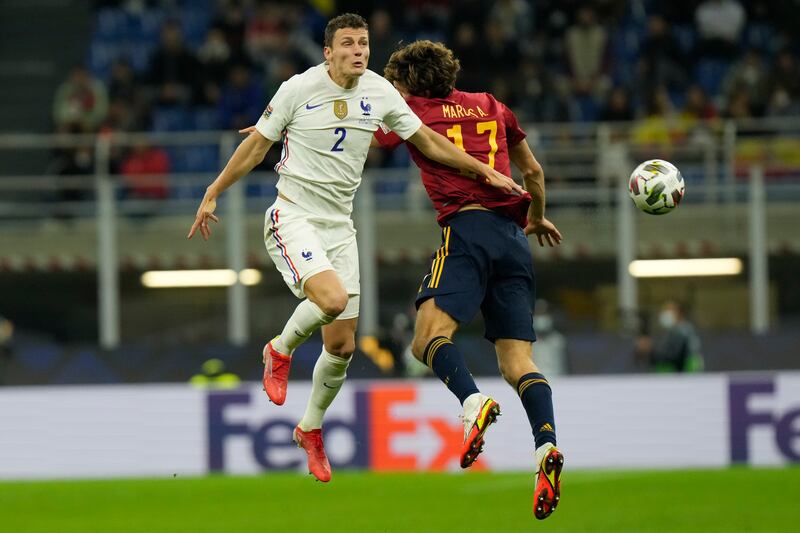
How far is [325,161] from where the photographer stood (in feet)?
26.0

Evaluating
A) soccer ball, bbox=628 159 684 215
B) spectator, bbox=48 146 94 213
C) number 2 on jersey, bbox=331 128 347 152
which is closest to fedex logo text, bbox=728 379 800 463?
soccer ball, bbox=628 159 684 215

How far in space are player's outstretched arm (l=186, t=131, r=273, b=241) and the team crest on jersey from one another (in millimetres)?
363

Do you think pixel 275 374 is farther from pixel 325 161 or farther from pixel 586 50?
pixel 586 50

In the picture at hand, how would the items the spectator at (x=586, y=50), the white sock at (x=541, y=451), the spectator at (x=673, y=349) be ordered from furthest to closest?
the spectator at (x=586, y=50) → the spectator at (x=673, y=349) → the white sock at (x=541, y=451)

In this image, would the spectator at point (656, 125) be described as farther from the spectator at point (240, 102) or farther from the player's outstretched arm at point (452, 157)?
the player's outstretched arm at point (452, 157)

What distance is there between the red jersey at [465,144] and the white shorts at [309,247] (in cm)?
51

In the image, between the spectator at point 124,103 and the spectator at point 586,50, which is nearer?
the spectator at point 124,103

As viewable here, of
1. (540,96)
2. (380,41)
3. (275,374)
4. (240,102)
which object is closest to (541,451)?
(275,374)

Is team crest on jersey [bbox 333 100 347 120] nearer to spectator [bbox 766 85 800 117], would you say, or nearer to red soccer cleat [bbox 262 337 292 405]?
red soccer cleat [bbox 262 337 292 405]

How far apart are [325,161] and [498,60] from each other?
1161 centimetres

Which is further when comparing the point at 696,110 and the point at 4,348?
the point at 696,110

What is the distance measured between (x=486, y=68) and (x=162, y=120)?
13.5 feet

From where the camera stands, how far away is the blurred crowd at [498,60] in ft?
61.6

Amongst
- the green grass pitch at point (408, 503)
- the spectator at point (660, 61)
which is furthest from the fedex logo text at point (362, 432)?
the spectator at point (660, 61)
